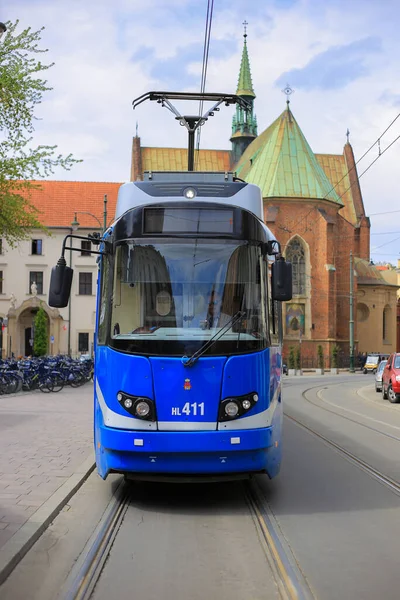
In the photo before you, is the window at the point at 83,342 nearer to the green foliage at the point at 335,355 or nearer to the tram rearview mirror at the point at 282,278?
the green foliage at the point at 335,355

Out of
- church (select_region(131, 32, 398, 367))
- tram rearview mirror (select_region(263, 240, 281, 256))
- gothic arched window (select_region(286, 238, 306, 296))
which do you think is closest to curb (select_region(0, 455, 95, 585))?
tram rearview mirror (select_region(263, 240, 281, 256))

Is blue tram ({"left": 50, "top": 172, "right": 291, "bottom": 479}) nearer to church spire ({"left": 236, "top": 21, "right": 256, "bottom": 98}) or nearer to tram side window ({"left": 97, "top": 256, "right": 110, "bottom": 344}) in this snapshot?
tram side window ({"left": 97, "top": 256, "right": 110, "bottom": 344})

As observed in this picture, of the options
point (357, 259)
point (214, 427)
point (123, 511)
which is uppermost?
point (357, 259)

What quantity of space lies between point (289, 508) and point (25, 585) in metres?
3.24

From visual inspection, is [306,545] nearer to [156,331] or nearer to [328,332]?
[156,331]

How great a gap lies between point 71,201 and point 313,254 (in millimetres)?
22004

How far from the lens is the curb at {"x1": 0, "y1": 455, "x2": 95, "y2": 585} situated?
5234mm

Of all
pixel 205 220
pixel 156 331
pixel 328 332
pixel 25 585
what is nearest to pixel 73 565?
pixel 25 585

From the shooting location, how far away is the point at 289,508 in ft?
24.3

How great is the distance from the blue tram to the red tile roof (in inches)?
2191

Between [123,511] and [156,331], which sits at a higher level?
[156,331]

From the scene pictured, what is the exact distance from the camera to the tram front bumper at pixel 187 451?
7.03 metres

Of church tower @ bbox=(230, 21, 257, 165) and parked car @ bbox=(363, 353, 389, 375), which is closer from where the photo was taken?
parked car @ bbox=(363, 353, 389, 375)

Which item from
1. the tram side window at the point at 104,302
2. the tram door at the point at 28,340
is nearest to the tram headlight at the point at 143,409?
the tram side window at the point at 104,302
